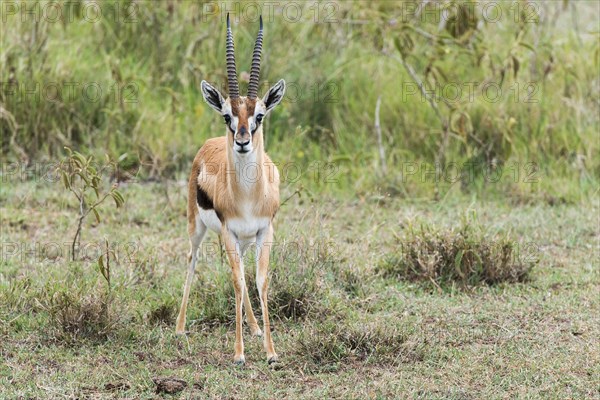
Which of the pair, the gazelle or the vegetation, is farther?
the vegetation

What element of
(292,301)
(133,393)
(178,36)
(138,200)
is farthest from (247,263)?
(178,36)

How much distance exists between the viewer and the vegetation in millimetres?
5172

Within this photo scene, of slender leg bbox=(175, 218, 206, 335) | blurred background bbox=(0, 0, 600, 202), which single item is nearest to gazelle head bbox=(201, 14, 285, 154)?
slender leg bbox=(175, 218, 206, 335)

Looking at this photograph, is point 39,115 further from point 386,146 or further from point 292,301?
point 292,301

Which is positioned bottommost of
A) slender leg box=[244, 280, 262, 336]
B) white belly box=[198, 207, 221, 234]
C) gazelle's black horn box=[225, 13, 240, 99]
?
slender leg box=[244, 280, 262, 336]

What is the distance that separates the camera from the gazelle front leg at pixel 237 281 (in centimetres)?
520

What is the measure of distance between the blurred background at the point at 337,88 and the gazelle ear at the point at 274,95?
110 inches

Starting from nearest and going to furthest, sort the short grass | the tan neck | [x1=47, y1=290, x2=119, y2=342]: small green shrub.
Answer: the short grass < the tan neck < [x1=47, y1=290, x2=119, y2=342]: small green shrub

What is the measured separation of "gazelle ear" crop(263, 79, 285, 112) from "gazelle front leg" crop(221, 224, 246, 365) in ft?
2.13

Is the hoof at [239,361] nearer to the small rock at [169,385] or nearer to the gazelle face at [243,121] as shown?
the small rock at [169,385]

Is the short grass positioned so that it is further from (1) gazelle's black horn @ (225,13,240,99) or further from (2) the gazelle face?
(1) gazelle's black horn @ (225,13,240,99)

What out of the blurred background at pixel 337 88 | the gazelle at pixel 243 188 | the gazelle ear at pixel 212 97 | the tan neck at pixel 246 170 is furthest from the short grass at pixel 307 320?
the gazelle ear at pixel 212 97

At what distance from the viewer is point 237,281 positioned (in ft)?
17.3

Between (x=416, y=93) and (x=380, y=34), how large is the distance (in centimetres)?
59
